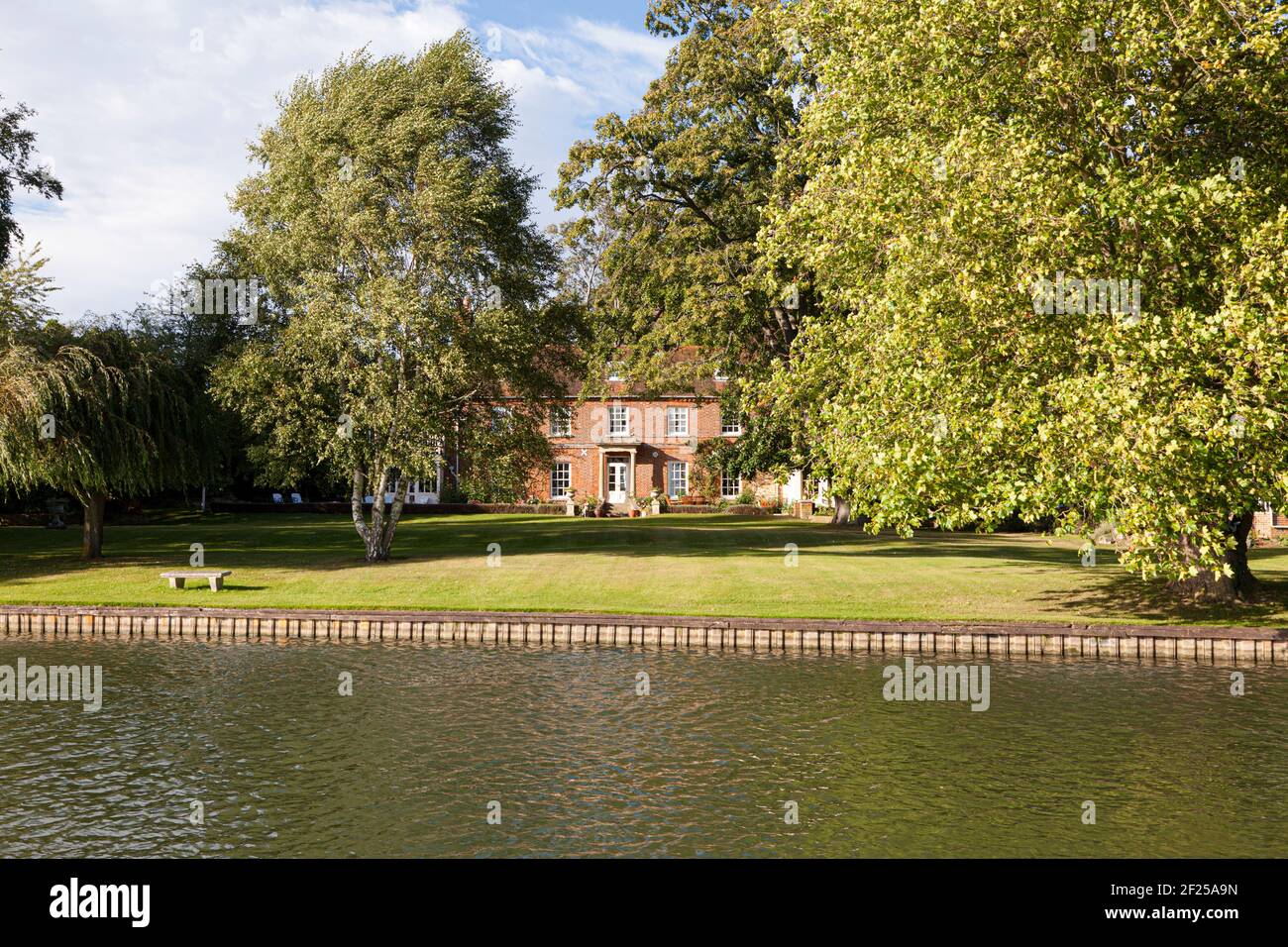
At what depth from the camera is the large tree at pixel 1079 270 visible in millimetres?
16047

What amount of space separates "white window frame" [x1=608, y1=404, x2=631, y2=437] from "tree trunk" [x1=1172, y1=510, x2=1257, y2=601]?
129ft

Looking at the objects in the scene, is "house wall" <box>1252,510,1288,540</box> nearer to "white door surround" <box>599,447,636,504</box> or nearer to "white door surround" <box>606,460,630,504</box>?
"white door surround" <box>599,447,636,504</box>

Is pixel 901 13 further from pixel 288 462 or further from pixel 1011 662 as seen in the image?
pixel 288 462

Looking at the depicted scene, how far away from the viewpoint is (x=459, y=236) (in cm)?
2847

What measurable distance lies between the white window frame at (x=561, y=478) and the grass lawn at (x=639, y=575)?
20.2m

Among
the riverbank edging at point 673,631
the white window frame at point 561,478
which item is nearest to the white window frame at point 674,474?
the white window frame at point 561,478

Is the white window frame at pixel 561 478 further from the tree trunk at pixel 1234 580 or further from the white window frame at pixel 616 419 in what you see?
the tree trunk at pixel 1234 580

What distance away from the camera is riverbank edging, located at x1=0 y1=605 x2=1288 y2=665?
61.4 feet

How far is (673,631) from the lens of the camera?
19.7m

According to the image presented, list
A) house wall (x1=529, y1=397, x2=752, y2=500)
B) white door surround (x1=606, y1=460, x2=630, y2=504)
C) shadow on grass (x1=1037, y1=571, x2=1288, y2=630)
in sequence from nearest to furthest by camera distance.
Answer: shadow on grass (x1=1037, y1=571, x2=1288, y2=630)
house wall (x1=529, y1=397, x2=752, y2=500)
white door surround (x1=606, y1=460, x2=630, y2=504)

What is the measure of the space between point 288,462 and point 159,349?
19.3 ft

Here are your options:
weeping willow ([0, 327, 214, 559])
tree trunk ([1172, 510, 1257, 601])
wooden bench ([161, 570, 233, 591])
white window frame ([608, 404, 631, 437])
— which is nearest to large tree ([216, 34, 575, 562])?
weeping willow ([0, 327, 214, 559])

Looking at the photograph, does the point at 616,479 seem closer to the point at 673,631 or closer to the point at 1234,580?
the point at 1234,580

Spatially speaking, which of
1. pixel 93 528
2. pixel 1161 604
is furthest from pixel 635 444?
pixel 1161 604
